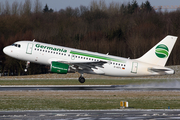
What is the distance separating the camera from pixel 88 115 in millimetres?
18641

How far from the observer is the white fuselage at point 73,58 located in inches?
1524

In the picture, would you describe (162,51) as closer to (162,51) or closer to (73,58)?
(162,51)

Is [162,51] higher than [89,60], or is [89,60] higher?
[162,51]

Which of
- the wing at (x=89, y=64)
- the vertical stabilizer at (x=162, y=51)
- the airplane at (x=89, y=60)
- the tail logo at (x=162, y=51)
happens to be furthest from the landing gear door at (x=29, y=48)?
the tail logo at (x=162, y=51)

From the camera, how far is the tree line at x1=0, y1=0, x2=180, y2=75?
292 ft

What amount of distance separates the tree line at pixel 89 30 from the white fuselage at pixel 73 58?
39.4m

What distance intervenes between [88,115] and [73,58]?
20.7m

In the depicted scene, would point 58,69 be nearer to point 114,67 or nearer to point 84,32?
point 114,67

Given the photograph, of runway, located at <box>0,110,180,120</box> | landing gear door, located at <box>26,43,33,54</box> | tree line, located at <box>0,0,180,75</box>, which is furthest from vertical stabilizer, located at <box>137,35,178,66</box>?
tree line, located at <box>0,0,180,75</box>

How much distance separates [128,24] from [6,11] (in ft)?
178

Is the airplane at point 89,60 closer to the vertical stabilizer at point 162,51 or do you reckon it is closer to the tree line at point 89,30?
the vertical stabilizer at point 162,51

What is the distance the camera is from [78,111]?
67.2 ft

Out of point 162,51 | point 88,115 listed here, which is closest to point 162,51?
point 162,51

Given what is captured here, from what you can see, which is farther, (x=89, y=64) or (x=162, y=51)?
(x=162, y=51)
